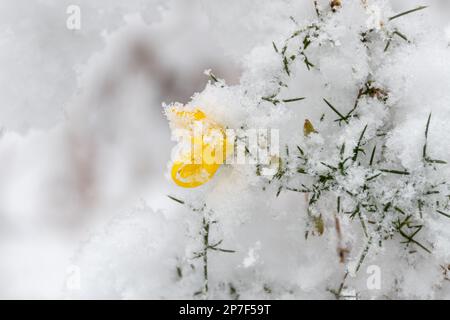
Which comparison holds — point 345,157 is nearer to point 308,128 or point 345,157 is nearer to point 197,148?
point 308,128

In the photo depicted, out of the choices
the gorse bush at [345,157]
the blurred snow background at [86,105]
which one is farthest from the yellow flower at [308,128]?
the blurred snow background at [86,105]

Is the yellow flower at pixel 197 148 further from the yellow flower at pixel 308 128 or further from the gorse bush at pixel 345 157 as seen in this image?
the yellow flower at pixel 308 128

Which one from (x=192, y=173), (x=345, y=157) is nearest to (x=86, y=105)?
(x=192, y=173)

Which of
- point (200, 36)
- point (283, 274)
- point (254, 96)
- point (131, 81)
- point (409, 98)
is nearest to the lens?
point (409, 98)

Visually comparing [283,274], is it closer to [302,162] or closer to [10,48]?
[302,162]
